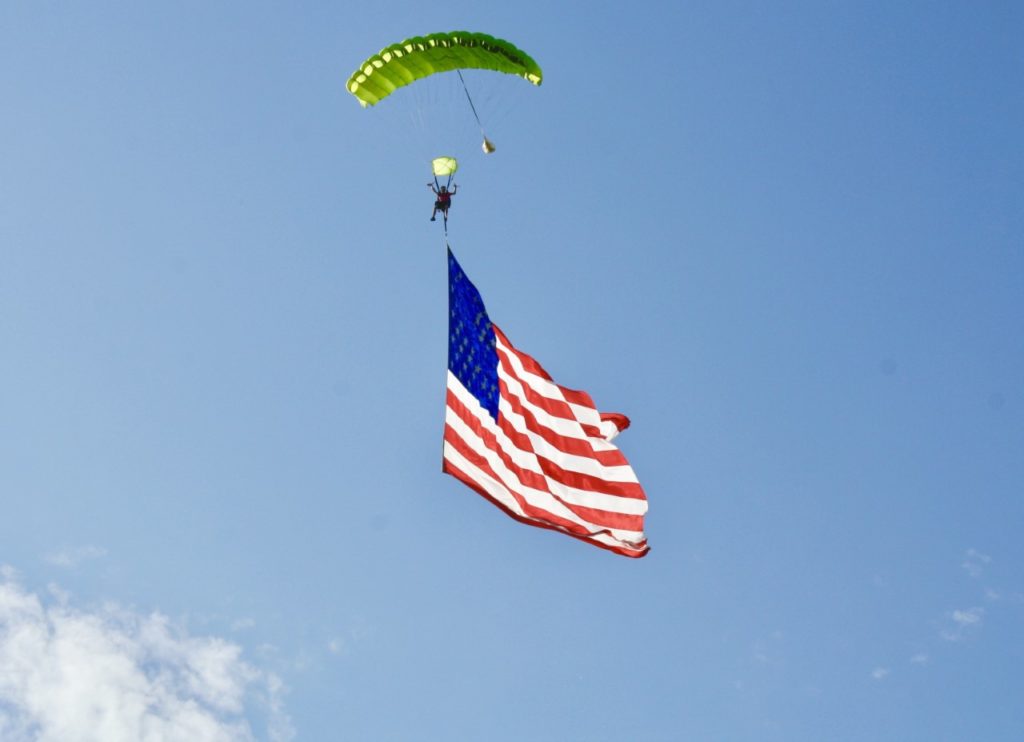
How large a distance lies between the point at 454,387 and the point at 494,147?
6.26 meters

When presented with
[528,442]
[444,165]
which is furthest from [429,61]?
[528,442]

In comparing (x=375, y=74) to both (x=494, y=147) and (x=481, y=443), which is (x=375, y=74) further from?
(x=481, y=443)

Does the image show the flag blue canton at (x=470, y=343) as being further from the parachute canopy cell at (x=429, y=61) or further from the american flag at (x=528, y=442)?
the parachute canopy cell at (x=429, y=61)

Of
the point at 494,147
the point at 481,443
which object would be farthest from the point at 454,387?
the point at 494,147

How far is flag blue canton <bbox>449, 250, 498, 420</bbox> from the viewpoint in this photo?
79.2ft

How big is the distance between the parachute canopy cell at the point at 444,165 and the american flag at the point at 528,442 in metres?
4.51

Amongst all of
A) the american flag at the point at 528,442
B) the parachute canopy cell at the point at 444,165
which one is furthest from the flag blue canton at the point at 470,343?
the parachute canopy cell at the point at 444,165

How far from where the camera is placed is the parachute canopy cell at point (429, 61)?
86.4ft

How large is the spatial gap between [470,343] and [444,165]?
19.1ft

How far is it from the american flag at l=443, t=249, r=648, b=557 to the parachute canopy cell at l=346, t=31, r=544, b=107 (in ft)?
18.0

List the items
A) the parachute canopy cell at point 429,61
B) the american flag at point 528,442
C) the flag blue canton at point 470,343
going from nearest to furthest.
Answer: the american flag at point 528,442
the flag blue canton at point 470,343
the parachute canopy cell at point 429,61

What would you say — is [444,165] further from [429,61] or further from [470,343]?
[470,343]

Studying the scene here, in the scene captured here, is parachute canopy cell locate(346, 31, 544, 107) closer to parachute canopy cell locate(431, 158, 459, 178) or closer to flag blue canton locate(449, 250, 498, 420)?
parachute canopy cell locate(431, 158, 459, 178)

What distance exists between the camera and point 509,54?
26.7m
